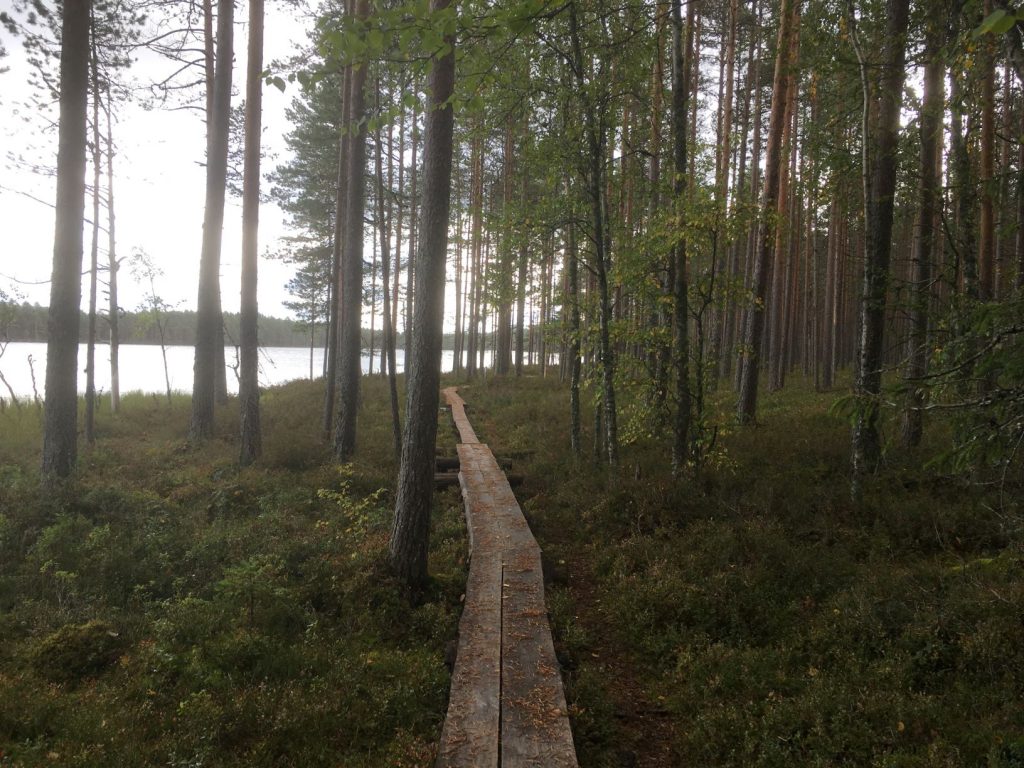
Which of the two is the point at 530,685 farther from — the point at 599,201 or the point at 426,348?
the point at 599,201

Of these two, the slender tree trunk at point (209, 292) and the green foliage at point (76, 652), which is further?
the slender tree trunk at point (209, 292)

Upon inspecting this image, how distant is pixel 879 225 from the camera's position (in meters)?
8.34

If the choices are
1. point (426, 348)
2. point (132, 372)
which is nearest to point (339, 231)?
point (426, 348)

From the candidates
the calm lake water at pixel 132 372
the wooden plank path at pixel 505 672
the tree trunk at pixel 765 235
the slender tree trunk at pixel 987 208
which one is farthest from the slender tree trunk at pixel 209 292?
the slender tree trunk at pixel 987 208

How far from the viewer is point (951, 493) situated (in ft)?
24.7

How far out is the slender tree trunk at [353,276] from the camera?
1133 cm

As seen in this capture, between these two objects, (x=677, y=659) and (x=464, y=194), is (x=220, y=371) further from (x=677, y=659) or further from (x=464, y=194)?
(x=677, y=659)

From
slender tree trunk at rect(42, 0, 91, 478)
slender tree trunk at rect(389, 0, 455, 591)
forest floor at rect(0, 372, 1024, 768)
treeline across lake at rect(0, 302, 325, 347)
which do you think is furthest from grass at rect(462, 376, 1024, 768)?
treeline across lake at rect(0, 302, 325, 347)

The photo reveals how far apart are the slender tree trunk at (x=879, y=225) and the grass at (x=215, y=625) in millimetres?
6298

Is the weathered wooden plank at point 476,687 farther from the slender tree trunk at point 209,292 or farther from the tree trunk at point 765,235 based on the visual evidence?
the slender tree trunk at point 209,292

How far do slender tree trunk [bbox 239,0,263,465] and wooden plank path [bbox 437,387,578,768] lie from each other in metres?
6.59

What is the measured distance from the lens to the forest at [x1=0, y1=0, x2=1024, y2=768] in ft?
12.3

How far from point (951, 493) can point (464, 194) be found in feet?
75.6

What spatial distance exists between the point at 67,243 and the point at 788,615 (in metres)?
12.0
